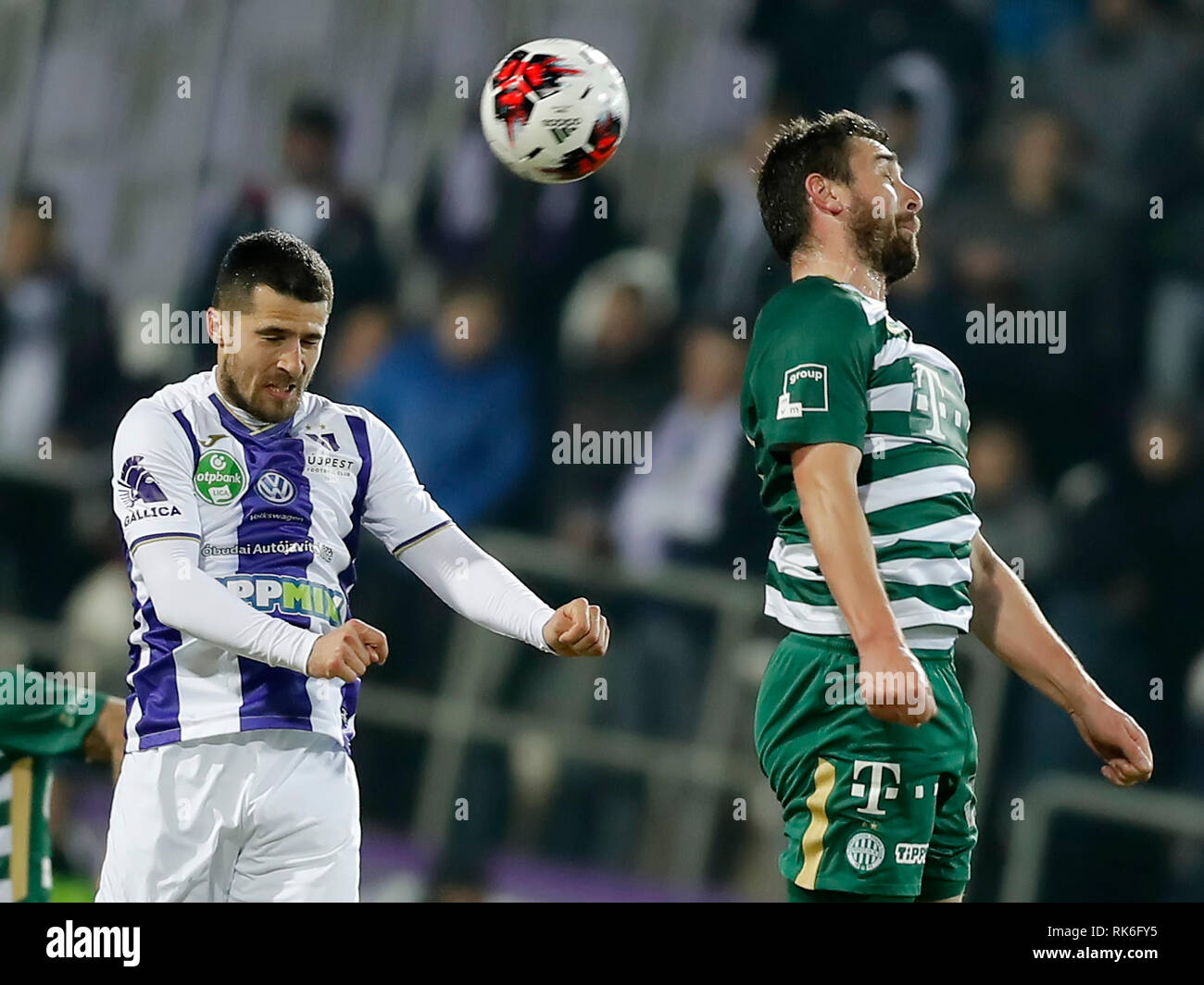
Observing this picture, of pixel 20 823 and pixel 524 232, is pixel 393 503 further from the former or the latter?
pixel 524 232

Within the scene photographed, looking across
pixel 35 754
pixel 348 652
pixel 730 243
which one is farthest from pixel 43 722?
pixel 730 243

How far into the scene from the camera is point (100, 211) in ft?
19.9

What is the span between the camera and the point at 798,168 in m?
3.09

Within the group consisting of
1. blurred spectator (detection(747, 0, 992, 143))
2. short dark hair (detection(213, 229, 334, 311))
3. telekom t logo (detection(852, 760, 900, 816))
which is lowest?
telekom t logo (detection(852, 760, 900, 816))

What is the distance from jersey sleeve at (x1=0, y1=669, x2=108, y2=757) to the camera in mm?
3365

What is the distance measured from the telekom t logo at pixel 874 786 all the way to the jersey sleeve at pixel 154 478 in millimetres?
1197

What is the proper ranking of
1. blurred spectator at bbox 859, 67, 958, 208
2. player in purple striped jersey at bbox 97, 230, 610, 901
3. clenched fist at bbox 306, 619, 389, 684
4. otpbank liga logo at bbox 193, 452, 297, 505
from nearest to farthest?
1. clenched fist at bbox 306, 619, 389, 684
2. player in purple striped jersey at bbox 97, 230, 610, 901
3. otpbank liga logo at bbox 193, 452, 297, 505
4. blurred spectator at bbox 859, 67, 958, 208

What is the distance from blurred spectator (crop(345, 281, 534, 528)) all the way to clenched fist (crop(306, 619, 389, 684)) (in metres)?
2.79

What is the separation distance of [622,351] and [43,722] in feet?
9.14

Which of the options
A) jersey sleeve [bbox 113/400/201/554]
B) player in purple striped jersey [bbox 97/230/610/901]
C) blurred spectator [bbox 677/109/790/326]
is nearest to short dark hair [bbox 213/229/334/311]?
player in purple striped jersey [bbox 97/230/610/901]

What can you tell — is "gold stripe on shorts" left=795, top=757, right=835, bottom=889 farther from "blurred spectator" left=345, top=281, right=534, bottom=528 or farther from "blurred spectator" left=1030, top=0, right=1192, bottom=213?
"blurred spectator" left=1030, top=0, right=1192, bottom=213

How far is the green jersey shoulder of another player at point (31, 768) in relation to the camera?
335 centimetres
